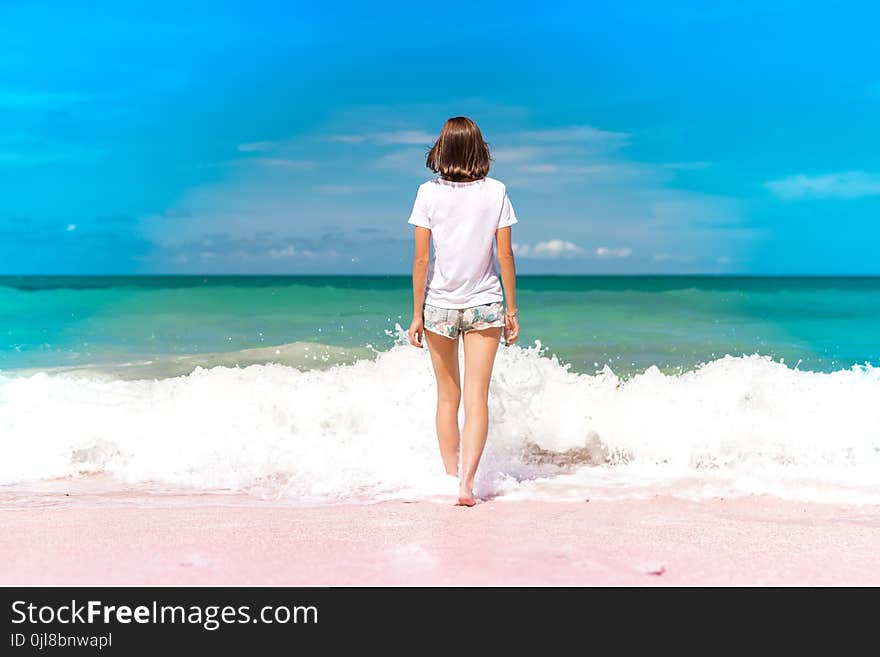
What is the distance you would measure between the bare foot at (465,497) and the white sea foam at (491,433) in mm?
347

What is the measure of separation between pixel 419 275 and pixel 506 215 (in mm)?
524

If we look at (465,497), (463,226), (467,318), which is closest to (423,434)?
(465,497)

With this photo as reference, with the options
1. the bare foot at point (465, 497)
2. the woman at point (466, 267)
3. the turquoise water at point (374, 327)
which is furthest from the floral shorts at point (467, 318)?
the turquoise water at point (374, 327)

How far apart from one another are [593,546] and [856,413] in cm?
396

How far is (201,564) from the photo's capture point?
3.34m

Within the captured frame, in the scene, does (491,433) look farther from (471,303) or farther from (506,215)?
(506,215)

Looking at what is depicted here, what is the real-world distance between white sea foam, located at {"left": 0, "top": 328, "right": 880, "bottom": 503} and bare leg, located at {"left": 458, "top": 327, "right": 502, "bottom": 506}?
37 cm

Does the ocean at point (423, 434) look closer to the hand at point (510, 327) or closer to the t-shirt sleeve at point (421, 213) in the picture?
the hand at point (510, 327)

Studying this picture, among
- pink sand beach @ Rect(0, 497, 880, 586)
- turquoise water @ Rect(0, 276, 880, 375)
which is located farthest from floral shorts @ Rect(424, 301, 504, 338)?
turquoise water @ Rect(0, 276, 880, 375)

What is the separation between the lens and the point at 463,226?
425cm

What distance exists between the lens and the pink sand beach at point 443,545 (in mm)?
3223

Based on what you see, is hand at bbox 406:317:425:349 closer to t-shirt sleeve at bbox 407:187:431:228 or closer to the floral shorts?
the floral shorts
